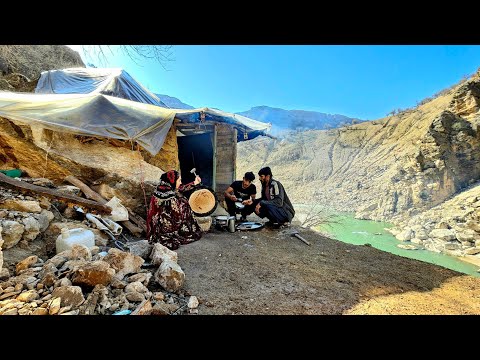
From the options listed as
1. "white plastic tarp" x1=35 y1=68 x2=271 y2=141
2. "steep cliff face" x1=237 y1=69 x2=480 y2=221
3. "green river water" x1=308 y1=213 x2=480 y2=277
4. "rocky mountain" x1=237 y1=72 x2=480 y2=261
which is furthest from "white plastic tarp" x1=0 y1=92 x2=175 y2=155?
"steep cliff face" x1=237 y1=69 x2=480 y2=221

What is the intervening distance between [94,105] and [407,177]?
1920 cm

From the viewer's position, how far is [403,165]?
59.9 ft

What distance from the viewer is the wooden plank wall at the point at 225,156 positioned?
296 inches

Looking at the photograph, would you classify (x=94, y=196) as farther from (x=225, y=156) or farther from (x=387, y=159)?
(x=387, y=159)

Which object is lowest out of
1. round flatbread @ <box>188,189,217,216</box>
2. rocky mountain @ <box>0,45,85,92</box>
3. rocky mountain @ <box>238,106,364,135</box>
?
round flatbread @ <box>188,189,217,216</box>

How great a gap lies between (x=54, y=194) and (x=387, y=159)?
24.0m

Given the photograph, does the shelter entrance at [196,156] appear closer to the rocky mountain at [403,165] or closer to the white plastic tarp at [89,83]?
the white plastic tarp at [89,83]

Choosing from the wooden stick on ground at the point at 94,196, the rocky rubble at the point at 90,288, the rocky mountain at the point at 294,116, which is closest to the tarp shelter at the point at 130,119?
the wooden stick on ground at the point at 94,196

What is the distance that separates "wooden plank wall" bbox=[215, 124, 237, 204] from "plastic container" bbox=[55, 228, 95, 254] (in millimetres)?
4623

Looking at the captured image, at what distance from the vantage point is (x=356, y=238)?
41.3 ft

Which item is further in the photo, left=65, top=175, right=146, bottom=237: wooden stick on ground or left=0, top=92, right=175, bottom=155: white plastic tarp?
left=65, top=175, right=146, bottom=237: wooden stick on ground

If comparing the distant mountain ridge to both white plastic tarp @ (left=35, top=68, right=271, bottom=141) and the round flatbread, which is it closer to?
white plastic tarp @ (left=35, top=68, right=271, bottom=141)

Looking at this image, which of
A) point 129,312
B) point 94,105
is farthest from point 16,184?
point 129,312

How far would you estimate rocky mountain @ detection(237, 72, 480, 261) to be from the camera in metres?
14.5
